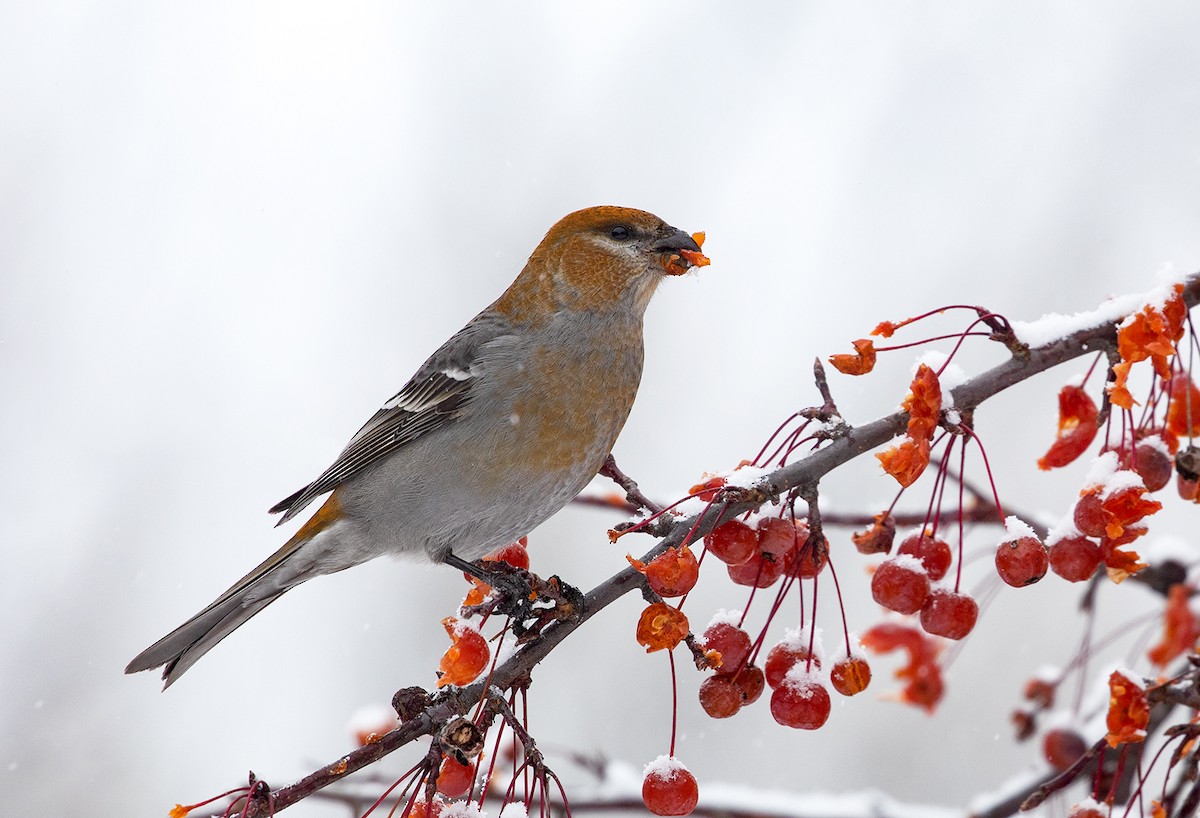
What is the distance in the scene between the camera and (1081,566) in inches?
84.2

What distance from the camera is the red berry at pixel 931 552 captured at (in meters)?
2.33

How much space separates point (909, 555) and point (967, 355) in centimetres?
481

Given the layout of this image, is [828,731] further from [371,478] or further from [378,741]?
[378,741]

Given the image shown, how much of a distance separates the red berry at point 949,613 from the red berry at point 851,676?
15cm

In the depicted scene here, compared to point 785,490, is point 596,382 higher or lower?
higher

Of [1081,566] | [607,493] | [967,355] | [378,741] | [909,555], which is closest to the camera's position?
[378,741]

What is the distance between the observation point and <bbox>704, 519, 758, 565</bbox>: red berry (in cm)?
221

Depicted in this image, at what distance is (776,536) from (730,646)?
24 cm

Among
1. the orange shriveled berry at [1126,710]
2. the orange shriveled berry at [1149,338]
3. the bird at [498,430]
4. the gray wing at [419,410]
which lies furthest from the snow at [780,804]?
the orange shriveled berry at [1149,338]

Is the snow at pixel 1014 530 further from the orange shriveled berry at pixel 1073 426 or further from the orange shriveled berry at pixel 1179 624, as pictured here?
the orange shriveled berry at pixel 1179 624

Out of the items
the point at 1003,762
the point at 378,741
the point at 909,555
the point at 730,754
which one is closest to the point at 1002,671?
the point at 1003,762

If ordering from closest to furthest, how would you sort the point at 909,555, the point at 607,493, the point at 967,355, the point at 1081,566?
the point at 1081,566 < the point at 909,555 < the point at 607,493 < the point at 967,355

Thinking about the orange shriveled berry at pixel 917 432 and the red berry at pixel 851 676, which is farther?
the red berry at pixel 851 676

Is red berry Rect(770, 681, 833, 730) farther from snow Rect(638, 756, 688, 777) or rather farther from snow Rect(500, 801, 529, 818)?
snow Rect(500, 801, 529, 818)
